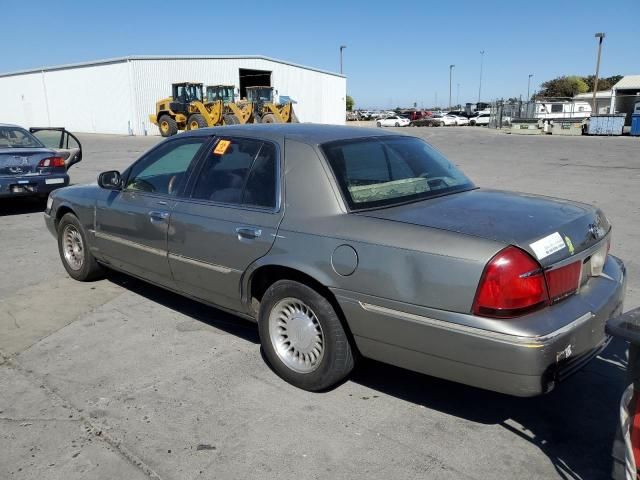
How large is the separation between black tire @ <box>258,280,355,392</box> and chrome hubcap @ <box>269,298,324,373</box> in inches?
1.0

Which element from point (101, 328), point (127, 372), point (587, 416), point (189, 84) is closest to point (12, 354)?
point (101, 328)

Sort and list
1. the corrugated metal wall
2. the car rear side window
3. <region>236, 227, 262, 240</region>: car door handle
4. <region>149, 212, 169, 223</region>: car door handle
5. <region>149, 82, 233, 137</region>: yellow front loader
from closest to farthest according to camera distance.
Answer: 1. <region>236, 227, 262, 240</region>: car door handle
2. the car rear side window
3. <region>149, 212, 169, 223</region>: car door handle
4. <region>149, 82, 233, 137</region>: yellow front loader
5. the corrugated metal wall

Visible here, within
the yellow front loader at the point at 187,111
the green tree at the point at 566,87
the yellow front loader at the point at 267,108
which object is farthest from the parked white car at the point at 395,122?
the green tree at the point at 566,87

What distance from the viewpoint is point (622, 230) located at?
754cm

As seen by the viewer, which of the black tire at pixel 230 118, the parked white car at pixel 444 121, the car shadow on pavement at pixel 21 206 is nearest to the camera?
the car shadow on pavement at pixel 21 206

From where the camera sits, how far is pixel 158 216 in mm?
4242

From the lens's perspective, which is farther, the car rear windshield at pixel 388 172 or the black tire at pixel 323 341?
the car rear windshield at pixel 388 172

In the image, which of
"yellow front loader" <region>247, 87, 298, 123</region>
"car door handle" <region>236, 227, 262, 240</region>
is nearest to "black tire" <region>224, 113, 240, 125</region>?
"yellow front loader" <region>247, 87, 298, 123</region>

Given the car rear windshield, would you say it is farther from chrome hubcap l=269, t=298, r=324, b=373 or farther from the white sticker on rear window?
the white sticker on rear window

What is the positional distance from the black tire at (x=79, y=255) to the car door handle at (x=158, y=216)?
1.30 m

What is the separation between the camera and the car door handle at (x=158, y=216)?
4184 millimetres

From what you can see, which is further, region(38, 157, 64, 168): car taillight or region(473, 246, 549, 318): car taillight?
region(38, 157, 64, 168): car taillight

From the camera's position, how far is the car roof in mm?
3666

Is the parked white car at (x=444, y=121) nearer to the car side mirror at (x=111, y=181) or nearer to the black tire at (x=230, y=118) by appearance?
the black tire at (x=230, y=118)
